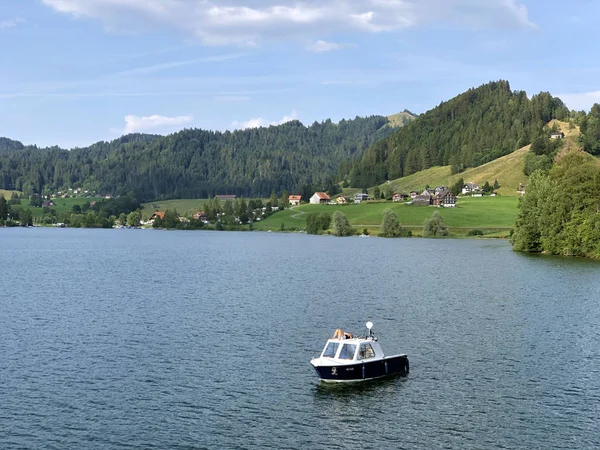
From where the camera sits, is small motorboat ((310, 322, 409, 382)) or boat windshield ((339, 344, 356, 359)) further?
boat windshield ((339, 344, 356, 359))

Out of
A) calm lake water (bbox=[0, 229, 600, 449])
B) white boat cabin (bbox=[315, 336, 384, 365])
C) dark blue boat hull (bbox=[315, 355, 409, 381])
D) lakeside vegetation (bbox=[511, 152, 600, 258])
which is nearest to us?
calm lake water (bbox=[0, 229, 600, 449])

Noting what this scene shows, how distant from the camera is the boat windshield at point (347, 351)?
54281 millimetres

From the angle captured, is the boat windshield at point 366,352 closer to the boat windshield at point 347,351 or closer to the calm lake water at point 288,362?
the boat windshield at point 347,351

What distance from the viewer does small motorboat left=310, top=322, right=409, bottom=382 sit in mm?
52750

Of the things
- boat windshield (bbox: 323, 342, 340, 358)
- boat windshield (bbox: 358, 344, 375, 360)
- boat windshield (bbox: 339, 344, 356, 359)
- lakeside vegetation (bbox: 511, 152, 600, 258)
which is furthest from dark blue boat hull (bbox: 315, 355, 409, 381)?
lakeside vegetation (bbox: 511, 152, 600, 258)

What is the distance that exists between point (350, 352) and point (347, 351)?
276 mm

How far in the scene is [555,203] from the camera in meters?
161

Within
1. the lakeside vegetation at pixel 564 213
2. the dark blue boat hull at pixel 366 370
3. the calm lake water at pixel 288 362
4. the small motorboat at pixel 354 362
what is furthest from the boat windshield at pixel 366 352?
the lakeside vegetation at pixel 564 213

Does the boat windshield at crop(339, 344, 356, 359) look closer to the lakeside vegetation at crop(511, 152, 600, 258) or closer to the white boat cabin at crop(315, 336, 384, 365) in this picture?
the white boat cabin at crop(315, 336, 384, 365)

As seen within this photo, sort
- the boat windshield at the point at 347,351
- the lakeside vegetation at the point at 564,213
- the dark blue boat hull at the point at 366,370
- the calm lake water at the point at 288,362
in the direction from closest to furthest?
the calm lake water at the point at 288,362 < the dark blue boat hull at the point at 366,370 < the boat windshield at the point at 347,351 < the lakeside vegetation at the point at 564,213

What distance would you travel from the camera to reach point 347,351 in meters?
54.5

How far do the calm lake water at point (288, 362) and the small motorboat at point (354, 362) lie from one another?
4.74ft

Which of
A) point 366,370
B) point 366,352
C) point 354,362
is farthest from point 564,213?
point 354,362

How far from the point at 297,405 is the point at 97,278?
3307 inches
